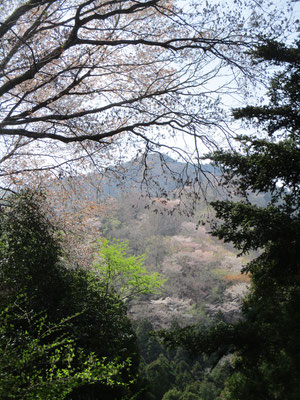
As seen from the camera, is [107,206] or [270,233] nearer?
[270,233]

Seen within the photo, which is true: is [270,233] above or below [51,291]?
above

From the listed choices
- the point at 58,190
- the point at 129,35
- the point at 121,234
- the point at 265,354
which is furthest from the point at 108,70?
the point at 121,234

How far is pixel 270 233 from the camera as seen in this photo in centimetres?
390

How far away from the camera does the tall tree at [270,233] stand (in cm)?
385

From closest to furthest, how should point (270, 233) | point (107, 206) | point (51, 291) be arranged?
point (270, 233)
point (51, 291)
point (107, 206)

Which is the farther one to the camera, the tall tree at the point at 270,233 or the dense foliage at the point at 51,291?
the dense foliage at the point at 51,291

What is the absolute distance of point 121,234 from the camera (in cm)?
2784

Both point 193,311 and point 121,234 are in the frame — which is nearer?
point 193,311

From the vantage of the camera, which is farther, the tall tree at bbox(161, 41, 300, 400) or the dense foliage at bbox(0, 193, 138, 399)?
the dense foliage at bbox(0, 193, 138, 399)

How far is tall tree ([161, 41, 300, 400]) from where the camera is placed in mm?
3852

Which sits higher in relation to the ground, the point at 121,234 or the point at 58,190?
the point at 121,234

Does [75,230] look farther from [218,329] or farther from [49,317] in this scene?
[218,329]

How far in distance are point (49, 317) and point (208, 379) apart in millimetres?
11744

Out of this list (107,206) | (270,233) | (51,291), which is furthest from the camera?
(107,206)
